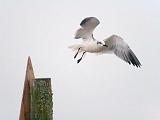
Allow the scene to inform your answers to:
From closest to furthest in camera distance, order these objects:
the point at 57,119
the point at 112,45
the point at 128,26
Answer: the point at 112,45 < the point at 57,119 < the point at 128,26

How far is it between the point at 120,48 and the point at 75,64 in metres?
0.23

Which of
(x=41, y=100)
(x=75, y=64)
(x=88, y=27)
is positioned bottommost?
(x=41, y=100)


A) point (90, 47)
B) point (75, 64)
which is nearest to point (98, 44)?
point (90, 47)

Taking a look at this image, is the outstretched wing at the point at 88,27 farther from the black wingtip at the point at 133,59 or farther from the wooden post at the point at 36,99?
the wooden post at the point at 36,99

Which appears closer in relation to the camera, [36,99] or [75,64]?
[36,99]

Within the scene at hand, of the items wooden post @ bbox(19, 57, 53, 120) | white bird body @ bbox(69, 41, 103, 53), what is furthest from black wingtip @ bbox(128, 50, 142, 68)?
wooden post @ bbox(19, 57, 53, 120)

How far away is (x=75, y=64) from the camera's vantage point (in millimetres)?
1666

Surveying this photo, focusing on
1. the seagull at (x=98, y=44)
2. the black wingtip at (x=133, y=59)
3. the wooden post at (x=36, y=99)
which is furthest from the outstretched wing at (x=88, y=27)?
the wooden post at (x=36, y=99)

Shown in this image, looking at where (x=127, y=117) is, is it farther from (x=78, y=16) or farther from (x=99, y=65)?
(x=78, y=16)

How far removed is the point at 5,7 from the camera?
168 cm

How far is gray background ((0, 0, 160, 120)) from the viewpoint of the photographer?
5.38ft

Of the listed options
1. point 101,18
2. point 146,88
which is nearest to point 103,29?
point 101,18

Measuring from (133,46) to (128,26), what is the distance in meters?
0.10

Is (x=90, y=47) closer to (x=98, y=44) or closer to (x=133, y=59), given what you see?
(x=98, y=44)
